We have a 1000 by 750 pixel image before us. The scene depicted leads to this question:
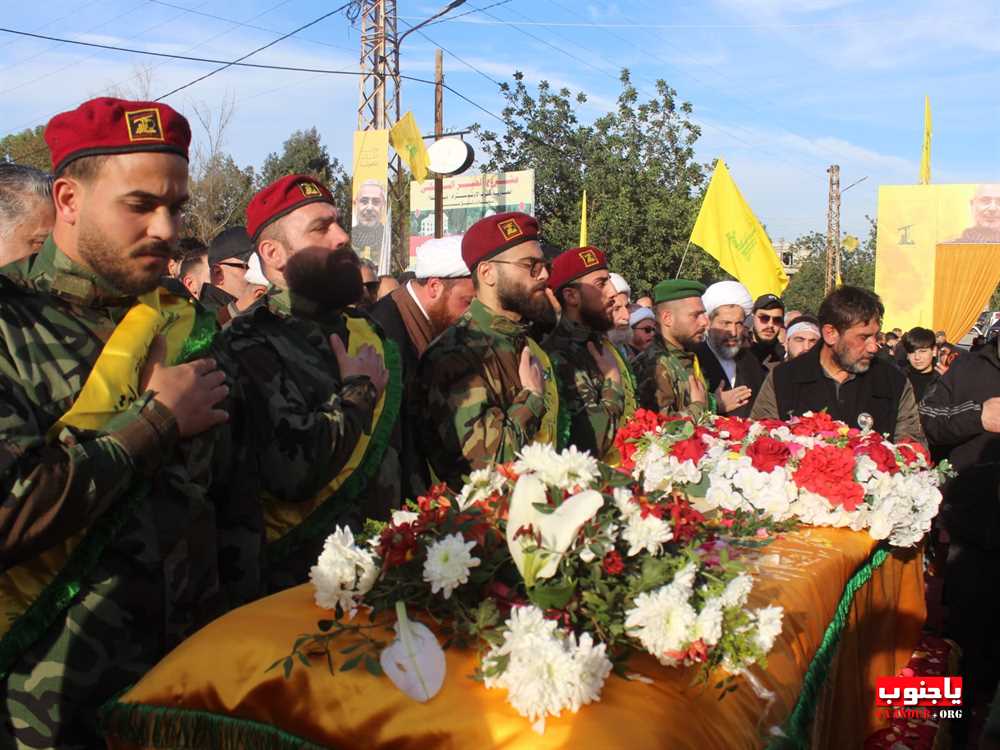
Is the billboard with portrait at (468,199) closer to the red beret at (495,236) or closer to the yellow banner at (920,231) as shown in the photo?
the yellow banner at (920,231)

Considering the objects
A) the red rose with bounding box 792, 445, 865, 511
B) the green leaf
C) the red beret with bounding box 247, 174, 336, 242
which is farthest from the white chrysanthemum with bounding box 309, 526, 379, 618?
the red rose with bounding box 792, 445, 865, 511

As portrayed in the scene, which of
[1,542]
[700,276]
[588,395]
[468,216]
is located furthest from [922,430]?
[700,276]

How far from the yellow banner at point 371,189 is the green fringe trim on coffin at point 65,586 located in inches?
547

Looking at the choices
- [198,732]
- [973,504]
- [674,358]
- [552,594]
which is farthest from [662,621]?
[674,358]

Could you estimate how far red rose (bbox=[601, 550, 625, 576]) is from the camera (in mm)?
1832

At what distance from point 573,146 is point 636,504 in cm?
2588

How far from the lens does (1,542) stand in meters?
1.80

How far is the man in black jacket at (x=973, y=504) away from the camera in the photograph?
187 inches

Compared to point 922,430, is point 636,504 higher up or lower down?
higher up

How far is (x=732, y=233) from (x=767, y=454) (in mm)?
5138

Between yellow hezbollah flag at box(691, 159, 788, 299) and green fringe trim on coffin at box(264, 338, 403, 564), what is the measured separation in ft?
18.9

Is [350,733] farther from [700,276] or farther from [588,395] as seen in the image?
[700,276]

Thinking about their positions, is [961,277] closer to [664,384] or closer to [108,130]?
[664,384]

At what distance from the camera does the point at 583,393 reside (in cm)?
455
